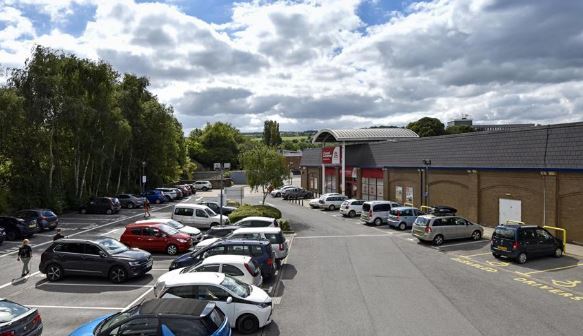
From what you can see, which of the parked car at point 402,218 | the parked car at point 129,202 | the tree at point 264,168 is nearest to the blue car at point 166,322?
the parked car at point 402,218

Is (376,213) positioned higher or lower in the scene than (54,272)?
higher

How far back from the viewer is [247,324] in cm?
1170

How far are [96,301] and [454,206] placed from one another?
91.7 feet

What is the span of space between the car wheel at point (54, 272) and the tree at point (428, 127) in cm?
8773

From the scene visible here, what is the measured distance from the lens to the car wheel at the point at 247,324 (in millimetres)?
11664

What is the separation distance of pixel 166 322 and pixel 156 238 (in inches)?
585

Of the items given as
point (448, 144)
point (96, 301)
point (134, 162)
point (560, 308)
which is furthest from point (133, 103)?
point (560, 308)

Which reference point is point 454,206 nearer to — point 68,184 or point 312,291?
point 312,291

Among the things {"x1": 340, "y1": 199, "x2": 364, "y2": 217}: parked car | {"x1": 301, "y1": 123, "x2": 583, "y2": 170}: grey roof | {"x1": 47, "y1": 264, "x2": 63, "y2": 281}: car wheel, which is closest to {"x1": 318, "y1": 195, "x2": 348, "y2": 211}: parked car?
{"x1": 340, "y1": 199, "x2": 364, "y2": 217}: parked car

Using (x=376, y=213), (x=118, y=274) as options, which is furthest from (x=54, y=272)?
(x=376, y=213)

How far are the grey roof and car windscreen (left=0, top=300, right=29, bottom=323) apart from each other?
82.8ft

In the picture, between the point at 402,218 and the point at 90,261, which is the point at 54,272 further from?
the point at 402,218

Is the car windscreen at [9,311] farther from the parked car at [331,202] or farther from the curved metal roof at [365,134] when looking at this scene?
the curved metal roof at [365,134]

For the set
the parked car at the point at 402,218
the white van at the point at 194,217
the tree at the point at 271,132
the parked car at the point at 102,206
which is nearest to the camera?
the white van at the point at 194,217
